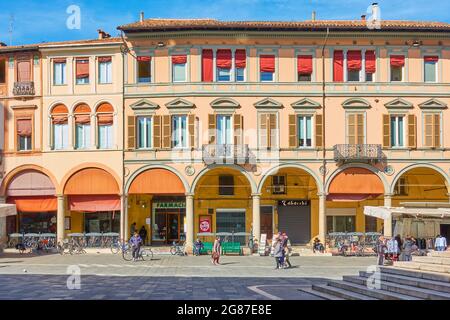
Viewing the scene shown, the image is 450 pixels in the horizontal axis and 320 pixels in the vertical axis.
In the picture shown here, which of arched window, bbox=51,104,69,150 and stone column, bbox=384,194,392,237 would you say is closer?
stone column, bbox=384,194,392,237

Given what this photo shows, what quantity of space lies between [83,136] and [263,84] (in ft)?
36.1

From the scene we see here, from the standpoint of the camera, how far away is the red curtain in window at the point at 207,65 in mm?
41469

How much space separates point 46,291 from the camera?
71.1ft

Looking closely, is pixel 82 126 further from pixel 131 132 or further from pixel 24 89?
pixel 24 89

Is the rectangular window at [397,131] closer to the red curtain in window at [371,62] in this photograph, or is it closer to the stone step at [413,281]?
the red curtain in window at [371,62]

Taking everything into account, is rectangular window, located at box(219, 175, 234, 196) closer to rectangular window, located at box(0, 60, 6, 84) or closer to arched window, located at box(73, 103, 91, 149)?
arched window, located at box(73, 103, 91, 149)

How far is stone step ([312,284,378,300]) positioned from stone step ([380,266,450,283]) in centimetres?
165

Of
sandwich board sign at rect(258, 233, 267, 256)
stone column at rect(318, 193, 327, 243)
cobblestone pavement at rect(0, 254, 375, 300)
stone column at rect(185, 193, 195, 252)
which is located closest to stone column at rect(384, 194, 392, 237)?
stone column at rect(318, 193, 327, 243)

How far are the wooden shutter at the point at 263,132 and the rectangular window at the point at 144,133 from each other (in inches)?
253

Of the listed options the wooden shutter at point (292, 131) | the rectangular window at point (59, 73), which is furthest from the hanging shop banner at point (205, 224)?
the rectangular window at point (59, 73)

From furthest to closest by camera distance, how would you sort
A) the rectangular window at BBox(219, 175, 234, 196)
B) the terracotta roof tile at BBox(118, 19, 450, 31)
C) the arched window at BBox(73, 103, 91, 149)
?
the rectangular window at BBox(219, 175, 234, 196)
the arched window at BBox(73, 103, 91, 149)
the terracotta roof tile at BBox(118, 19, 450, 31)

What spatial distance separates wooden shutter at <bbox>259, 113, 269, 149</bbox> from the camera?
41344 millimetres
